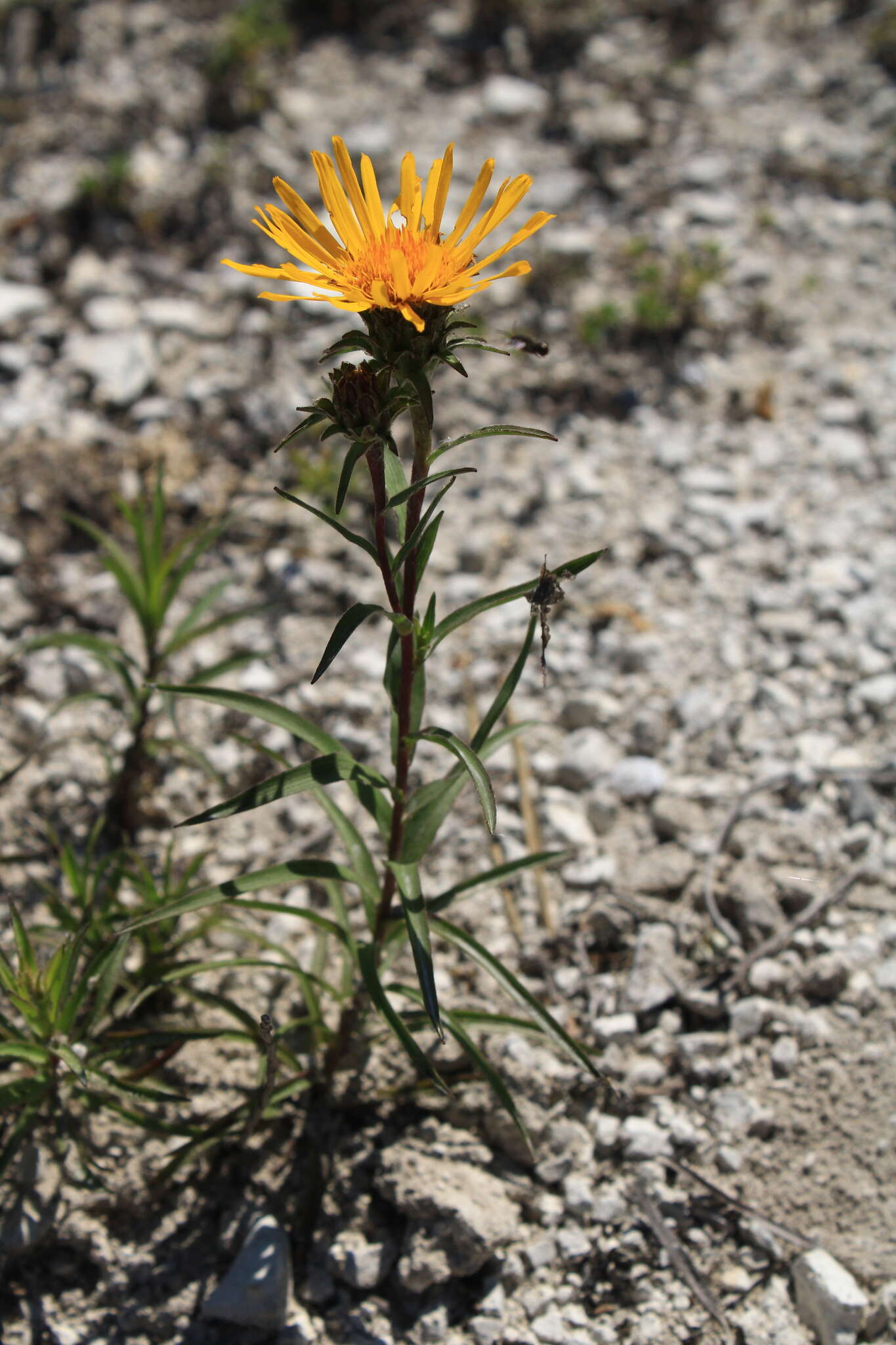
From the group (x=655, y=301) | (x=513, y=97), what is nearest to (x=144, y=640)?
→ (x=655, y=301)

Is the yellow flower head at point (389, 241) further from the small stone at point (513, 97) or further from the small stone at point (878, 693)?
the small stone at point (513, 97)

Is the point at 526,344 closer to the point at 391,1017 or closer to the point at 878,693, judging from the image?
the point at 391,1017

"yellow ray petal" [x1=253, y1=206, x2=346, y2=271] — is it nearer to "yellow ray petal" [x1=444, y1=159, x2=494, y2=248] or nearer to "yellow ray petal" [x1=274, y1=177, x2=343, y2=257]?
"yellow ray petal" [x1=274, y1=177, x2=343, y2=257]

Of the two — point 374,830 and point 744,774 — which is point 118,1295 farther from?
point 744,774

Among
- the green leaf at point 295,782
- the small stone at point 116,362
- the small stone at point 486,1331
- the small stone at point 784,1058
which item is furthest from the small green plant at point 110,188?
the small stone at point 486,1331

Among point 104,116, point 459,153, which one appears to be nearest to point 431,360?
point 459,153

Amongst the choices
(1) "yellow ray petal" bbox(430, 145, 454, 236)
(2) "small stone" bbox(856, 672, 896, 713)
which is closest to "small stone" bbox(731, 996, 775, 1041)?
(2) "small stone" bbox(856, 672, 896, 713)
